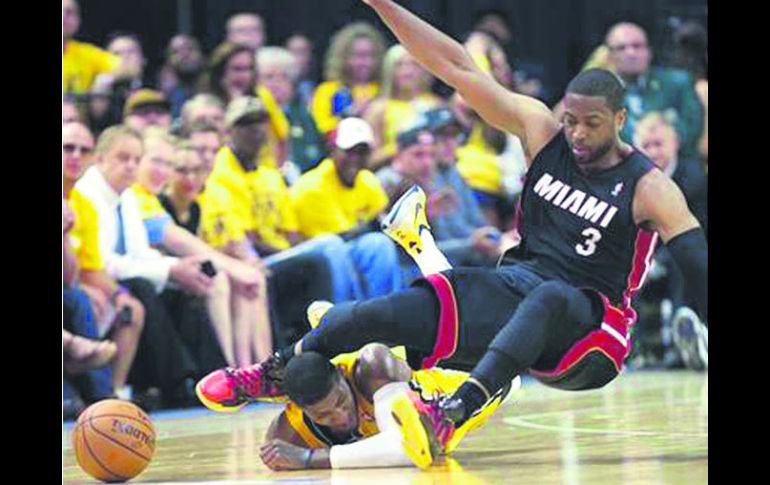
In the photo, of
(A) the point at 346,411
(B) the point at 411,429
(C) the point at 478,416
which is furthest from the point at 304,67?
(B) the point at 411,429

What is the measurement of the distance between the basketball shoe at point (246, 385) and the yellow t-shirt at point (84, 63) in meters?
5.77

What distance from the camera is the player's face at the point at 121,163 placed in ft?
37.2

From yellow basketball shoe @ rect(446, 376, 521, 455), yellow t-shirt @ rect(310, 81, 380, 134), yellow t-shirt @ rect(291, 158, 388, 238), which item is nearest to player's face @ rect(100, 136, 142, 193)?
yellow t-shirt @ rect(291, 158, 388, 238)

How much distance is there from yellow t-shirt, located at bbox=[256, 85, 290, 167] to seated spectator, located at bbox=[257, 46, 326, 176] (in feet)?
0.31

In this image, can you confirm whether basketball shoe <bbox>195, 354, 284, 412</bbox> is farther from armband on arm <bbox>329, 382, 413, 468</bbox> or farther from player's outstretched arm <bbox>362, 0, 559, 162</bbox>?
player's outstretched arm <bbox>362, 0, 559, 162</bbox>

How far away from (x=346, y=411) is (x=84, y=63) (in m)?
6.74

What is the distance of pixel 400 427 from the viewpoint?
21.3 feet

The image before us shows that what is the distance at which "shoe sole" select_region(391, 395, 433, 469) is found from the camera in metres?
6.42

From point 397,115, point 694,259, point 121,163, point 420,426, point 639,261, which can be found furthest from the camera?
point 397,115

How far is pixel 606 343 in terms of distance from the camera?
7.20 meters

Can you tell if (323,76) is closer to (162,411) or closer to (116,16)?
(116,16)

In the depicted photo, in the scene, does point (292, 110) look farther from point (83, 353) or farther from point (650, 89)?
point (83, 353)
